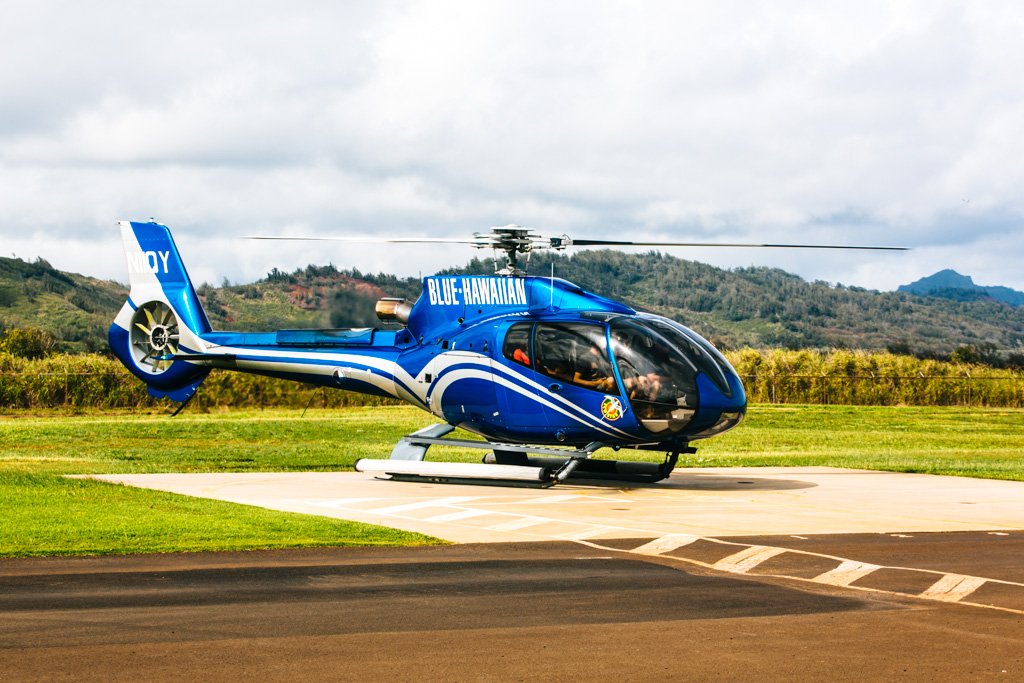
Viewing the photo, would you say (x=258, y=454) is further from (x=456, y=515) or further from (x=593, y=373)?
(x=456, y=515)

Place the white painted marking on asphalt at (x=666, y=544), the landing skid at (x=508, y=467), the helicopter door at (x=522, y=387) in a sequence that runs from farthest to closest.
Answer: the helicopter door at (x=522, y=387)
the landing skid at (x=508, y=467)
the white painted marking on asphalt at (x=666, y=544)

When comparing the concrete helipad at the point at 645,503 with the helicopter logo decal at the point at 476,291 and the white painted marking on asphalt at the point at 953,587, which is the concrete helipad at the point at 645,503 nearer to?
the helicopter logo decal at the point at 476,291

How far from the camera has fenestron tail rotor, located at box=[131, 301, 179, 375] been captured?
88.0 ft

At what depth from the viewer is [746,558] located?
14.1m

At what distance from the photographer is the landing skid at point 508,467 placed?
21.6m

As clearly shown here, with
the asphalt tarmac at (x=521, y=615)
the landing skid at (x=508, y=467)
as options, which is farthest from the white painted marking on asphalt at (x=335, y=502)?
the asphalt tarmac at (x=521, y=615)

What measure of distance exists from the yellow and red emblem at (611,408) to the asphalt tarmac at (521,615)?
19.2ft

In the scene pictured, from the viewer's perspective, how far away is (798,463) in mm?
28469

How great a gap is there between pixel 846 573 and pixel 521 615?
13.2ft

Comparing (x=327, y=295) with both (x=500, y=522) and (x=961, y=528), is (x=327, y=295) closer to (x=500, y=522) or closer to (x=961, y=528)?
(x=500, y=522)

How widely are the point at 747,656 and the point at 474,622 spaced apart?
2.28 metres

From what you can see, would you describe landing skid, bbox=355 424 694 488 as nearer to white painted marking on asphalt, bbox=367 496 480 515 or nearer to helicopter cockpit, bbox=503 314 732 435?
helicopter cockpit, bbox=503 314 732 435

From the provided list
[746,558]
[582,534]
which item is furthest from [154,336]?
[746,558]

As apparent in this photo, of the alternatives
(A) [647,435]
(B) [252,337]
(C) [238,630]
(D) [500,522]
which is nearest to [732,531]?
(D) [500,522]
